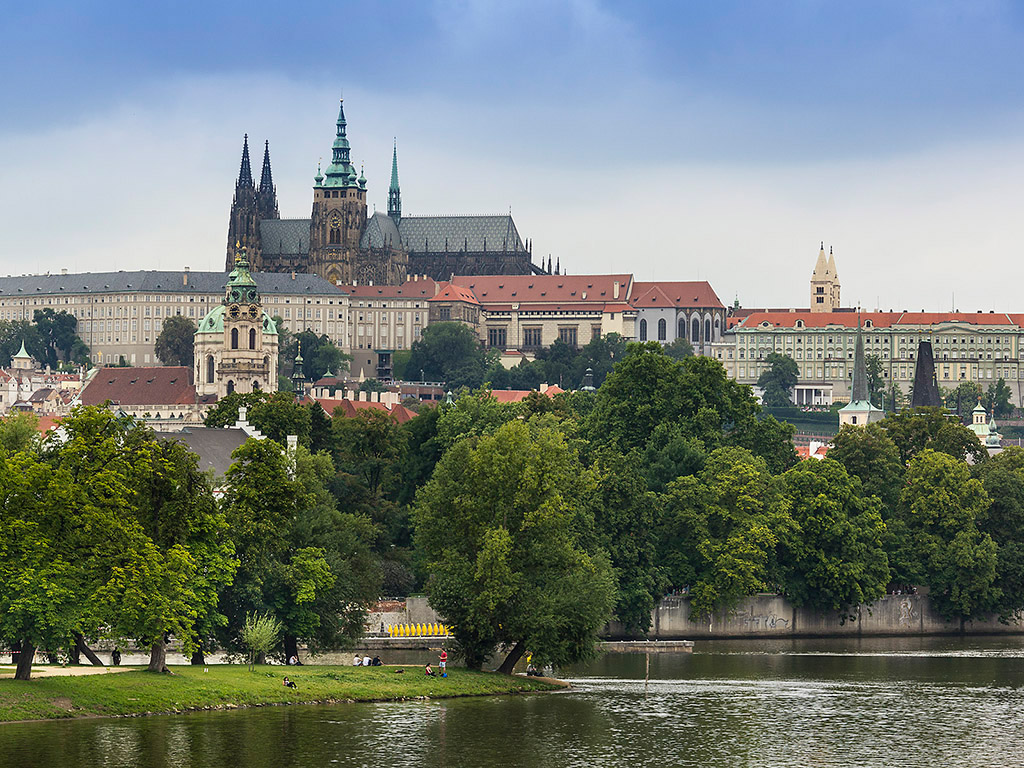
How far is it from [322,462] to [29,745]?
134ft

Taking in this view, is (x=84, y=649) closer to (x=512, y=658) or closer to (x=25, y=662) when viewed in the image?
(x=25, y=662)

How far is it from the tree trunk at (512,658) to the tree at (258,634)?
731cm

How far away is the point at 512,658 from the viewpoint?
70.8 meters

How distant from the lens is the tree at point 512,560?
68.4m

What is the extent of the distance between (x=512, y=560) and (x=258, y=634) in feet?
26.9

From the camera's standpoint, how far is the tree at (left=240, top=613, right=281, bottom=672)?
6800 cm

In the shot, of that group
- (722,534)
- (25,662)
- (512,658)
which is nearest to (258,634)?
(512,658)

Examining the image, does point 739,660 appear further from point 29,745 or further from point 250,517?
point 29,745

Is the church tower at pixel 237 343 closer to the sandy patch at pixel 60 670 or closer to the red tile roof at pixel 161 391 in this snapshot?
the red tile roof at pixel 161 391

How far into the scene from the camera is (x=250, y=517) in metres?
69.9

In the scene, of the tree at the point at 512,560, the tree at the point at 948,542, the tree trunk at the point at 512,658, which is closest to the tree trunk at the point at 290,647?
the tree at the point at 512,560

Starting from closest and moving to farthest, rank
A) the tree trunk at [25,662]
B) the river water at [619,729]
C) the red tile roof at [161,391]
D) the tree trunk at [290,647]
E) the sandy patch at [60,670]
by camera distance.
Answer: the river water at [619,729] < the tree trunk at [25,662] < the sandy patch at [60,670] < the tree trunk at [290,647] < the red tile roof at [161,391]

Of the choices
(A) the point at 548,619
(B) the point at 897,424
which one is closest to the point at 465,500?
(A) the point at 548,619

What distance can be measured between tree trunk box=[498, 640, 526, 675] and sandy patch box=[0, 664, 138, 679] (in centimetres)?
1244
